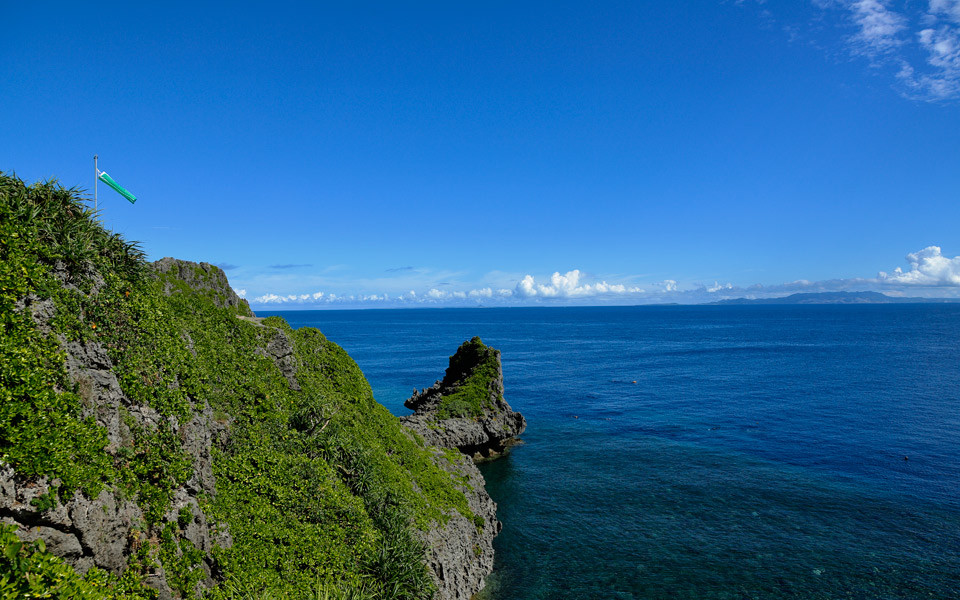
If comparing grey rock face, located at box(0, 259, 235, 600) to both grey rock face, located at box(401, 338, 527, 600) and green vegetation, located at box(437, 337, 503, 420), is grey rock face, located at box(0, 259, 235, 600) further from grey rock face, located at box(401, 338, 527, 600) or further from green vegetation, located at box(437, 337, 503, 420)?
green vegetation, located at box(437, 337, 503, 420)

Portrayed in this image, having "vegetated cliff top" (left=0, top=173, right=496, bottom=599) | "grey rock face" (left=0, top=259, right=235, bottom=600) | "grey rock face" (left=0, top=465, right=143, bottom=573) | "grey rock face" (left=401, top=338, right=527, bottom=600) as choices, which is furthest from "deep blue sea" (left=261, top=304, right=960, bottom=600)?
"grey rock face" (left=0, top=465, right=143, bottom=573)

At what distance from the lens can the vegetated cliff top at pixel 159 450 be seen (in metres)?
9.99

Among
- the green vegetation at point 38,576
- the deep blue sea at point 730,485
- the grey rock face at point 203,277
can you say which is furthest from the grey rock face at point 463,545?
the grey rock face at point 203,277

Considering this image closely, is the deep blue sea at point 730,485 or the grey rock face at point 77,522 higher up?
the grey rock face at point 77,522

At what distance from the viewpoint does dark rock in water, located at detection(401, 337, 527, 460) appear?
48.8 metres

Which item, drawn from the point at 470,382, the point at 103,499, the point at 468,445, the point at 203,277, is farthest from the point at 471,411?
the point at 103,499

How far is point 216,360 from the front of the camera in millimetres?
20375

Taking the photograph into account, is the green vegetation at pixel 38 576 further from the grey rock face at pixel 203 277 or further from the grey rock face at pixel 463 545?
the grey rock face at pixel 203 277

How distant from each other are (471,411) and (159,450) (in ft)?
135

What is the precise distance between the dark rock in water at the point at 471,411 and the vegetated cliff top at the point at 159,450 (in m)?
22.6

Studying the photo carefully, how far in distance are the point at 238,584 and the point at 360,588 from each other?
5660 millimetres

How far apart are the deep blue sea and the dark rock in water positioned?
2.98 meters

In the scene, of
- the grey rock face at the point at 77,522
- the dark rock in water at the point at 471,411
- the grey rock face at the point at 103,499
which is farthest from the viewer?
the dark rock in water at the point at 471,411

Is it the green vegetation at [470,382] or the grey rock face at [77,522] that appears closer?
the grey rock face at [77,522]
